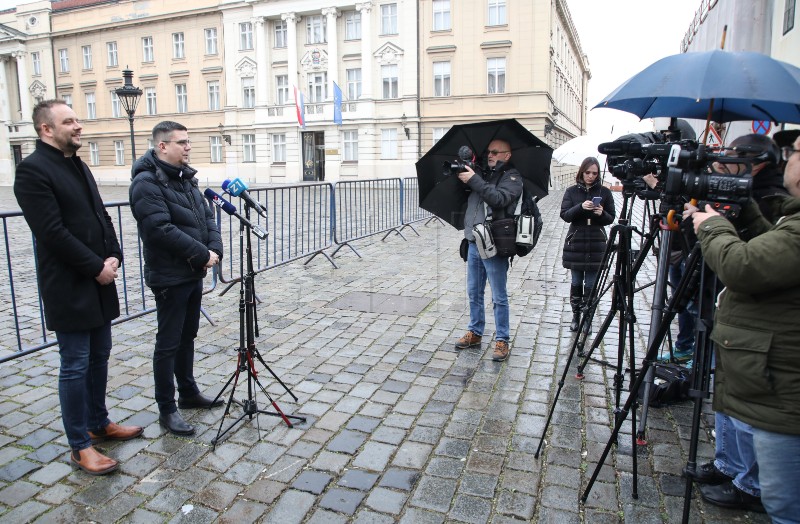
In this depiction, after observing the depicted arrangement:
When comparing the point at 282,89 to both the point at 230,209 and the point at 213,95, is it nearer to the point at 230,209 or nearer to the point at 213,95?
the point at 213,95

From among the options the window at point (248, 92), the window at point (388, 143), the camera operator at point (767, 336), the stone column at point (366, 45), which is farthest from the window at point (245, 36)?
the camera operator at point (767, 336)

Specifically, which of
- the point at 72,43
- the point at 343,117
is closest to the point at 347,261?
the point at 343,117

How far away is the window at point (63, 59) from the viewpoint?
48.3m

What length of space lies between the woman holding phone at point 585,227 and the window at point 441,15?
1293 inches

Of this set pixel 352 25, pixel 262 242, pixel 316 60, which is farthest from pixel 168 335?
pixel 352 25

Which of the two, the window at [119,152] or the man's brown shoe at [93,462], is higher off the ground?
the window at [119,152]

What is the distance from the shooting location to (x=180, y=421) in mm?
3887

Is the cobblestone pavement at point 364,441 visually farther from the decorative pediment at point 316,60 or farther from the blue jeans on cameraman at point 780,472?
the decorative pediment at point 316,60

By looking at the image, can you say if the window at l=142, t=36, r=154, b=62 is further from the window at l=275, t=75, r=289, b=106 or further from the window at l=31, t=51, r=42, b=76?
the window at l=275, t=75, r=289, b=106

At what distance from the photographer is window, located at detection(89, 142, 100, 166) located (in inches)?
1883

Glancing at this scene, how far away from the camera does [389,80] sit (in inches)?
1487

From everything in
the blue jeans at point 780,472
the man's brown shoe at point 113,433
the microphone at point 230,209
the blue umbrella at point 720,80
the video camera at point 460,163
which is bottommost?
the man's brown shoe at point 113,433

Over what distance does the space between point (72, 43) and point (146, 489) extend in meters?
55.3

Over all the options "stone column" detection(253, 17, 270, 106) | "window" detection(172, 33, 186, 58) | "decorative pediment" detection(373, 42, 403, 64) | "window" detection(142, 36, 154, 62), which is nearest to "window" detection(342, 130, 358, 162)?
"decorative pediment" detection(373, 42, 403, 64)
